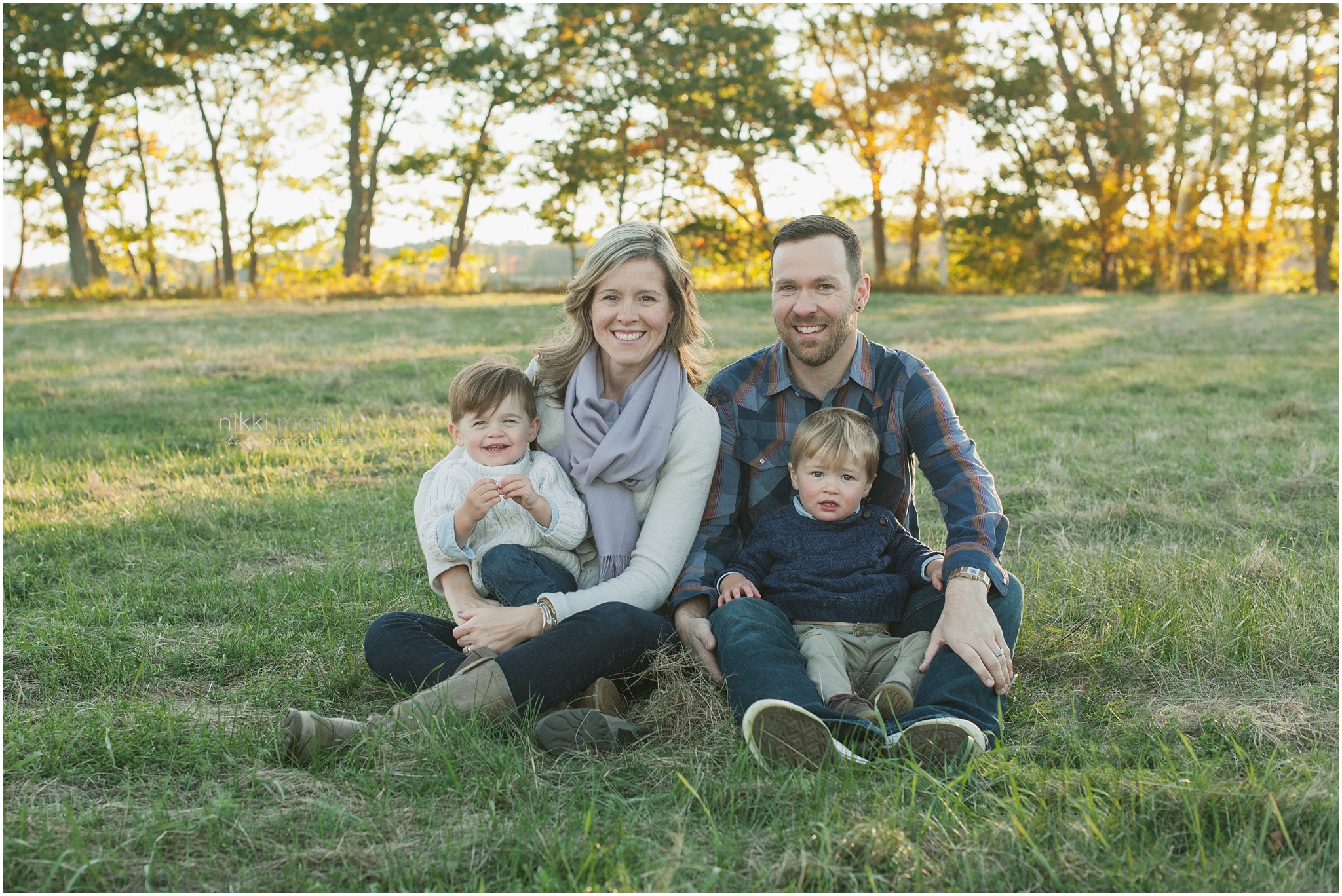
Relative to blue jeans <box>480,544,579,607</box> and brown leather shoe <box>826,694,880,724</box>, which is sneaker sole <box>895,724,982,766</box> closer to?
brown leather shoe <box>826,694,880,724</box>

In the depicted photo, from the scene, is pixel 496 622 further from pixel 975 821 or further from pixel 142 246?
pixel 142 246

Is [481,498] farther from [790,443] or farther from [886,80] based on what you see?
[886,80]

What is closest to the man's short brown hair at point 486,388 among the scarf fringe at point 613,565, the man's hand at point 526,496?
the man's hand at point 526,496

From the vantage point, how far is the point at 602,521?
3.25 meters

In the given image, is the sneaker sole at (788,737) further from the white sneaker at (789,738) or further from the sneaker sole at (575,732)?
the sneaker sole at (575,732)

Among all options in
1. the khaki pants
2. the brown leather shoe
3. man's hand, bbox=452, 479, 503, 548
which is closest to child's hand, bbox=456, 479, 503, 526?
man's hand, bbox=452, 479, 503, 548

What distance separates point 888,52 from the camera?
91.1ft

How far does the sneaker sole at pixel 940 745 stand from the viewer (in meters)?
2.46

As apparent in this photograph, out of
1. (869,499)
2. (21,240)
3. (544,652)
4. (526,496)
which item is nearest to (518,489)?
(526,496)

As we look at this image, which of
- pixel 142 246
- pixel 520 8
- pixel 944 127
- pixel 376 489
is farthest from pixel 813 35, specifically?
pixel 376 489

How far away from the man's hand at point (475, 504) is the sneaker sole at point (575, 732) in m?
0.68

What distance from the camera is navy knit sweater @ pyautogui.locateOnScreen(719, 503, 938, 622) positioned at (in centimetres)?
309

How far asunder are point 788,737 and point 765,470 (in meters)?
1.22

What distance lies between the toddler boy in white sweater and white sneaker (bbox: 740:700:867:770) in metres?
0.90
